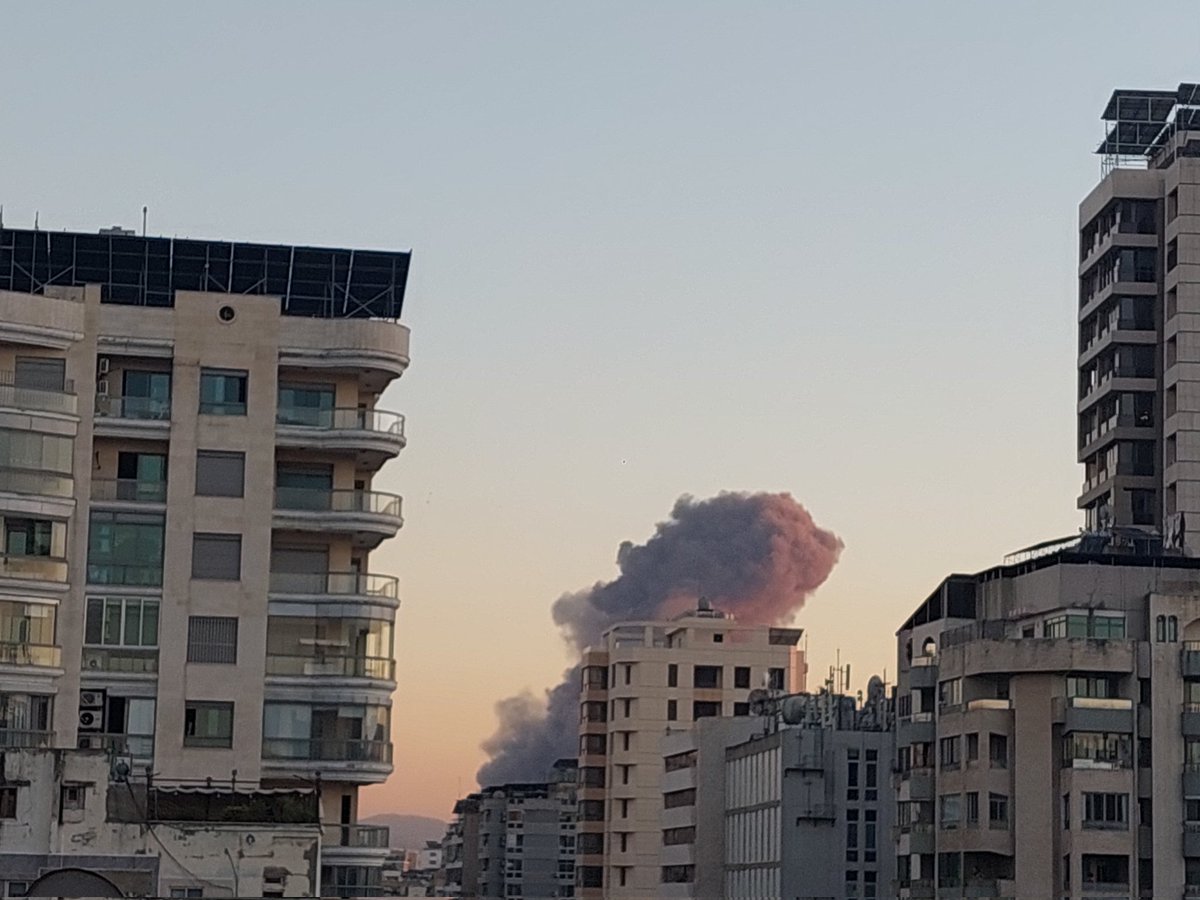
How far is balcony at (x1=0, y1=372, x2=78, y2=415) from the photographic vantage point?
9025 centimetres

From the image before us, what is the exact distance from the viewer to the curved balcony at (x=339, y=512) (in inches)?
3629

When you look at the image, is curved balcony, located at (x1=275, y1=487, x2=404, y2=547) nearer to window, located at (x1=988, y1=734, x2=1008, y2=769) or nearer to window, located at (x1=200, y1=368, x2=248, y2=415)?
window, located at (x1=200, y1=368, x2=248, y2=415)

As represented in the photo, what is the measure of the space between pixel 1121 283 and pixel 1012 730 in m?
44.3

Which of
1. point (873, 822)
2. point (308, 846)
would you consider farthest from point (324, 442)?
point (873, 822)

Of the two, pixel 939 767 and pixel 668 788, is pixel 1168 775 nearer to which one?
pixel 939 767

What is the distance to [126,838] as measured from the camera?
76.4 metres

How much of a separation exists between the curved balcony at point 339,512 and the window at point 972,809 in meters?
42.8

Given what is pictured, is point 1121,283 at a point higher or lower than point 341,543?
higher

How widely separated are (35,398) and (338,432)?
34.5 feet

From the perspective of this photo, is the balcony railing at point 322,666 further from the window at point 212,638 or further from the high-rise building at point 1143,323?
the high-rise building at point 1143,323

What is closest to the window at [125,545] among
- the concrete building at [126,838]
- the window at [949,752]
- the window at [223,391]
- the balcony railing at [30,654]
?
the balcony railing at [30,654]

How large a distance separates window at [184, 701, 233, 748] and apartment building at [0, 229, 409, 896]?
8 centimetres

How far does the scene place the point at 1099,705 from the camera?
122 m

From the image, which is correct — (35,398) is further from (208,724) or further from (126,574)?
(208,724)
